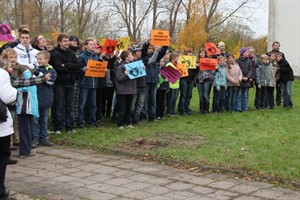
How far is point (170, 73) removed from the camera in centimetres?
1251

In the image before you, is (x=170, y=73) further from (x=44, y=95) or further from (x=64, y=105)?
(x=44, y=95)

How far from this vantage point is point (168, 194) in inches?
243

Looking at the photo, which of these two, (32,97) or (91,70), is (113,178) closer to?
(32,97)

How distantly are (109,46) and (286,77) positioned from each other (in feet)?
22.3

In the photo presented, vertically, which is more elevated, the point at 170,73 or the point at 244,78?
the point at 170,73

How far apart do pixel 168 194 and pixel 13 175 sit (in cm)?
255

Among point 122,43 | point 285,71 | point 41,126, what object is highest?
point 122,43

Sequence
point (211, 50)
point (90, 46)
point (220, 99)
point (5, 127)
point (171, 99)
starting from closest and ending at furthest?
point (5, 127) < point (90, 46) < point (171, 99) < point (211, 50) < point (220, 99)

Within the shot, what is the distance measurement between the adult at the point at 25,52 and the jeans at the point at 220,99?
622 cm

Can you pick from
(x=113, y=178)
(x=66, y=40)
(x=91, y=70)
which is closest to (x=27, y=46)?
(x=66, y=40)

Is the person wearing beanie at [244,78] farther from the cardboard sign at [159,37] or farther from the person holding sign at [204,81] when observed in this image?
the cardboard sign at [159,37]

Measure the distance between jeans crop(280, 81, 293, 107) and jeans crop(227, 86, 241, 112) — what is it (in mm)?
2067

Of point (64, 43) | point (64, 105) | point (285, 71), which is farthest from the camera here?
point (285, 71)

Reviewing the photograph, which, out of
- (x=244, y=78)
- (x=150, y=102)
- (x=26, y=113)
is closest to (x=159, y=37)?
(x=150, y=102)
